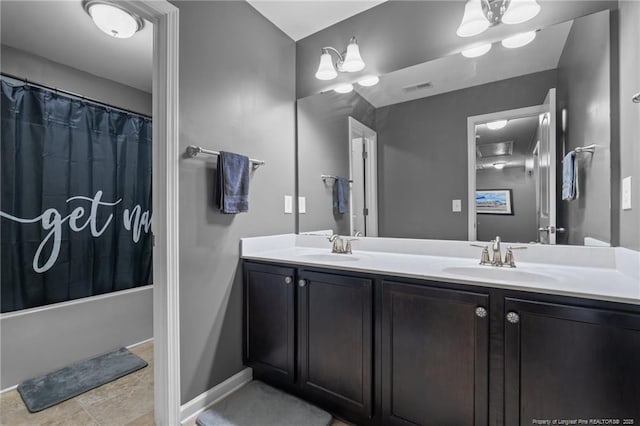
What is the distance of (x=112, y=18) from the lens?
65.7 inches

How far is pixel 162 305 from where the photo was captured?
1.44 m

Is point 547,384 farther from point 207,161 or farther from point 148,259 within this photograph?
point 148,259

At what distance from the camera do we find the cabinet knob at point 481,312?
3.50 ft

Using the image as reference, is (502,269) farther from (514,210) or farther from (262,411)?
(262,411)

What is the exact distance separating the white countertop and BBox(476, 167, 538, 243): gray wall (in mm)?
83

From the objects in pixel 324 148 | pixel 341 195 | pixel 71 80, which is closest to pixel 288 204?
pixel 341 195

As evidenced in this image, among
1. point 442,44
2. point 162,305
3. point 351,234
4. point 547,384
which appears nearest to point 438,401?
point 547,384

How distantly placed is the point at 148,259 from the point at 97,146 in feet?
3.49

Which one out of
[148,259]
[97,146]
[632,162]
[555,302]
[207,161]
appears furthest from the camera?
[148,259]

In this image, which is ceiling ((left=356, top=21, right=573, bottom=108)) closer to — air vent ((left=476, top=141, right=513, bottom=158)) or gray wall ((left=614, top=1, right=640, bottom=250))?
gray wall ((left=614, top=1, right=640, bottom=250))

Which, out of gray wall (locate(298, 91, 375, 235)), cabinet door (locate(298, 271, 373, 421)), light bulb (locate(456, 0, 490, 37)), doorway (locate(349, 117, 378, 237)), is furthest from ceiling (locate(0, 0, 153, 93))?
cabinet door (locate(298, 271, 373, 421))

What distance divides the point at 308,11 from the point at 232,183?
4.40 feet

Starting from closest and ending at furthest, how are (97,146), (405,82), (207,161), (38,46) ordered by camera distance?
1. (207,161)
2. (405,82)
3. (38,46)
4. (97,146)

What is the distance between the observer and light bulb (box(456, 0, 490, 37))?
4.86 feet
